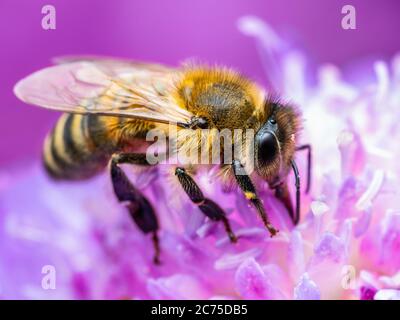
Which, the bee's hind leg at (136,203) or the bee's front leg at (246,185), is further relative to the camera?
the bee's hind leg at (136,203)

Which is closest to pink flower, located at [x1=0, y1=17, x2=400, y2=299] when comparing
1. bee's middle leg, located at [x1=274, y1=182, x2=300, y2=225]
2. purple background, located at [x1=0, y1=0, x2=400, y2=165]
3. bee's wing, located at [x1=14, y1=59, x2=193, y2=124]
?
bee's middle leg, located at [x1=274, y1=182, x2=300, y2=225]

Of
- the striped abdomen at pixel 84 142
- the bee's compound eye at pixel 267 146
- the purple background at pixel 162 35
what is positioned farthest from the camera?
the purple background at pixel 162 35

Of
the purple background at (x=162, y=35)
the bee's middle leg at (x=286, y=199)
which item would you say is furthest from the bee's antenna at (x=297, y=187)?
the purple background at (x=162, y=35)

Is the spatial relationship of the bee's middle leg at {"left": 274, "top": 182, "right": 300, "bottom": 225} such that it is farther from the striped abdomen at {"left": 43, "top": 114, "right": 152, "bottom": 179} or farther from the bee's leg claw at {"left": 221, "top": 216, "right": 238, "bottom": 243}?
the striped abdomen at {"left": 43, "top": 114, "right": 152, "bottom": 179}

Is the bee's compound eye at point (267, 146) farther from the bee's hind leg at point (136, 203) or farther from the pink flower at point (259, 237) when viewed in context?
the bee's hind leg at point (136, 203)

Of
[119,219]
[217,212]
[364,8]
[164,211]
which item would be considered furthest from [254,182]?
[364,8]

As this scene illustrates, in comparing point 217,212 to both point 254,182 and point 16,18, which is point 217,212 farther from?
point 16,18

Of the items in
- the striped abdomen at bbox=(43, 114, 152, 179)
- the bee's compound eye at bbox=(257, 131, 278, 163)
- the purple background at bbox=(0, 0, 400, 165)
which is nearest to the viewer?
the bee's compound eye at bbox=(257, 131, 278, 163)

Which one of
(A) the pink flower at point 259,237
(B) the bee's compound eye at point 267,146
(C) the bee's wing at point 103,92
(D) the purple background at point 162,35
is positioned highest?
(D) the purple background at point 162,35
